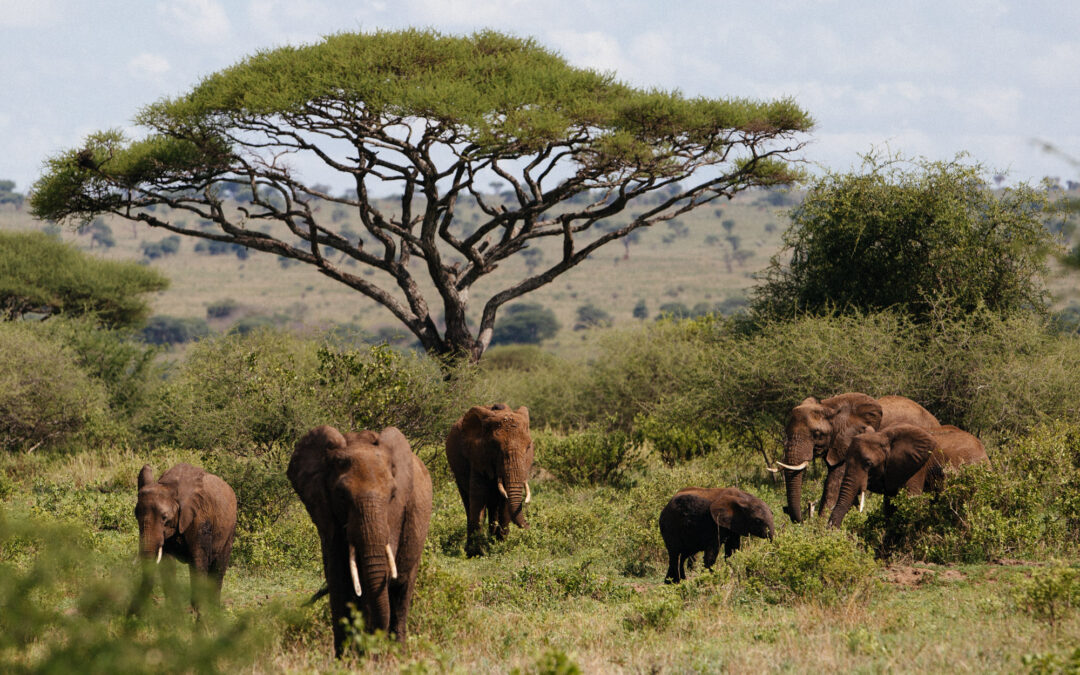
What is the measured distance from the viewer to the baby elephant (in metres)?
9.89

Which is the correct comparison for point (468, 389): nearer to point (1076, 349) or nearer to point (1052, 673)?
point (1076, 349)

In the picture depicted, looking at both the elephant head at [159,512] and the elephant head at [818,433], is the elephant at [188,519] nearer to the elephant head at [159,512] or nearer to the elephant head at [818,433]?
the elephant head at [159,512]

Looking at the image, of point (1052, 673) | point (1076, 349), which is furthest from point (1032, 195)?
point (1052, 673)

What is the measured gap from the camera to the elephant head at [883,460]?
35.3 ft

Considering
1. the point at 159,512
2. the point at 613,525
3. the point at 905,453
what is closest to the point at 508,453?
the point at 613,525

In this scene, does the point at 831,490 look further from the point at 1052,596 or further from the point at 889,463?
the point at 1052,596

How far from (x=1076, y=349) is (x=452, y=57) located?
44.6ft

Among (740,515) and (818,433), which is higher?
(818,433)

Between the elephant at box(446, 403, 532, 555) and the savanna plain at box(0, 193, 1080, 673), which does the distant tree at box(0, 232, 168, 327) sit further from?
the elephant at box(446, 403, 532, 555)

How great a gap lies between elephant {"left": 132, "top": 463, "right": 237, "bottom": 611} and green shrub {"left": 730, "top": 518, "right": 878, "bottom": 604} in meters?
4.65

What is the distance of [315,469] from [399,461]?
55cm

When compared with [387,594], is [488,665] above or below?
below

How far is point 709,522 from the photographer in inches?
390

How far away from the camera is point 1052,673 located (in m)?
5.68
